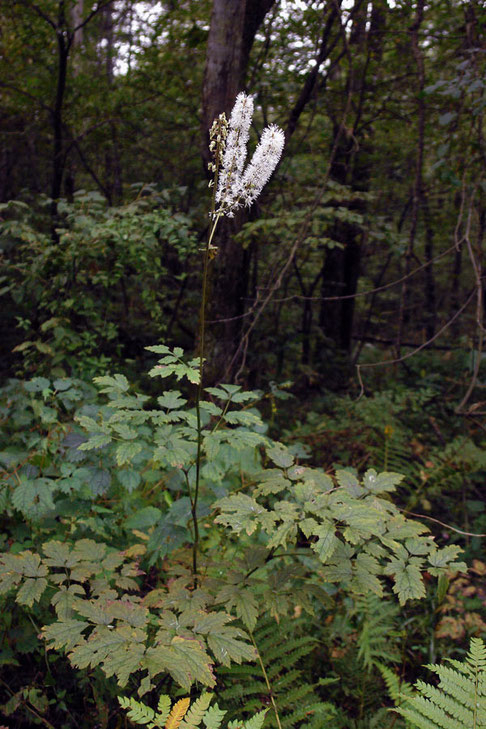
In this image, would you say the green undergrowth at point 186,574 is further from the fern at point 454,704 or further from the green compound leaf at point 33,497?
the fern at point 454,704

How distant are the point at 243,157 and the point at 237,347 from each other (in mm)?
2677

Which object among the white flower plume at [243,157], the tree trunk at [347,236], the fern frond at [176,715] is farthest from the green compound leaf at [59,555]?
the tree trunk at [347,236]

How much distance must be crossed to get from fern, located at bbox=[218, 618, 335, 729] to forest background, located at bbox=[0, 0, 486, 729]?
1 cm

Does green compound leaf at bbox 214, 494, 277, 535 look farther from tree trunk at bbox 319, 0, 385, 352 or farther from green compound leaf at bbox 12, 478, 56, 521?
tree trunk at bbox 319, 0, 385, 352

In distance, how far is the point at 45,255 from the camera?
3787 mm

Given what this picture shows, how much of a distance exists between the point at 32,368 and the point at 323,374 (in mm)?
3712

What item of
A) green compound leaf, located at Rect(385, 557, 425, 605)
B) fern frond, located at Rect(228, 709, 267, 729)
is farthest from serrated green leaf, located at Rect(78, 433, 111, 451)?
green compound leaf, located at Rect(385, 557, 425, 605)

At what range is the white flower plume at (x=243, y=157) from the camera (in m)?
1.31

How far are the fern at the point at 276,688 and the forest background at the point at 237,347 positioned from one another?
0.01 m

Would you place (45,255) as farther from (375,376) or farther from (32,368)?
(375,376)

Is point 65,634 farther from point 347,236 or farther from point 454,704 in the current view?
point 347,236

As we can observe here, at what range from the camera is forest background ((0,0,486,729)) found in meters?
1.66

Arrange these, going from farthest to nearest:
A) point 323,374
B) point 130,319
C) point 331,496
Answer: point 130,319 < point 323,374 < point 331,496

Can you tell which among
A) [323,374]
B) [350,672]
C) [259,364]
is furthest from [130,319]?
[350,672]
